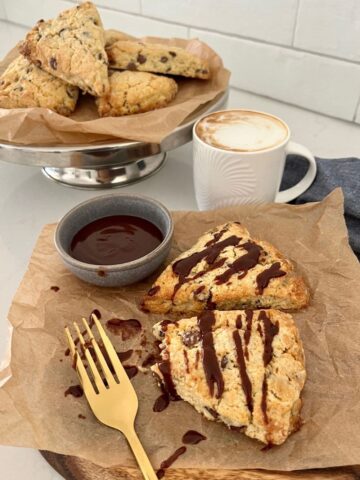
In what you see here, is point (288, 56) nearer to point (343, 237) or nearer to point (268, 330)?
point (343, 237)

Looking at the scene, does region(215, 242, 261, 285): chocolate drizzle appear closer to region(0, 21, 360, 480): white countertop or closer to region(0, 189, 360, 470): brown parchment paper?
region(0, 189, 360, 470): brown parchment paper

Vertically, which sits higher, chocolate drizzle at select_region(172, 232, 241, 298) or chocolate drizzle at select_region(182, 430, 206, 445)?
chocolate drizzle at select_region(172, 232, 241, 298)

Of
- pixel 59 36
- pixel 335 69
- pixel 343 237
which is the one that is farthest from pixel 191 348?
pixel 335 69

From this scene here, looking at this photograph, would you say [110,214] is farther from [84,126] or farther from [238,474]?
[238,474]

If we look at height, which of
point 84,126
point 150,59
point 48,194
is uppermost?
point 150,59

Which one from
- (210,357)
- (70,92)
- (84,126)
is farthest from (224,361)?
(70,92)

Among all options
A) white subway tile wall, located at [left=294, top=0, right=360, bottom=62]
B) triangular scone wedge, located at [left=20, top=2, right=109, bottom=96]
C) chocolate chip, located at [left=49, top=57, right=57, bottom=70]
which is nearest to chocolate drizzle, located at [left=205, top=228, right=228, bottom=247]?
triangular scone wedge, located at [left=20, top=2, right=109, bottom=96]
